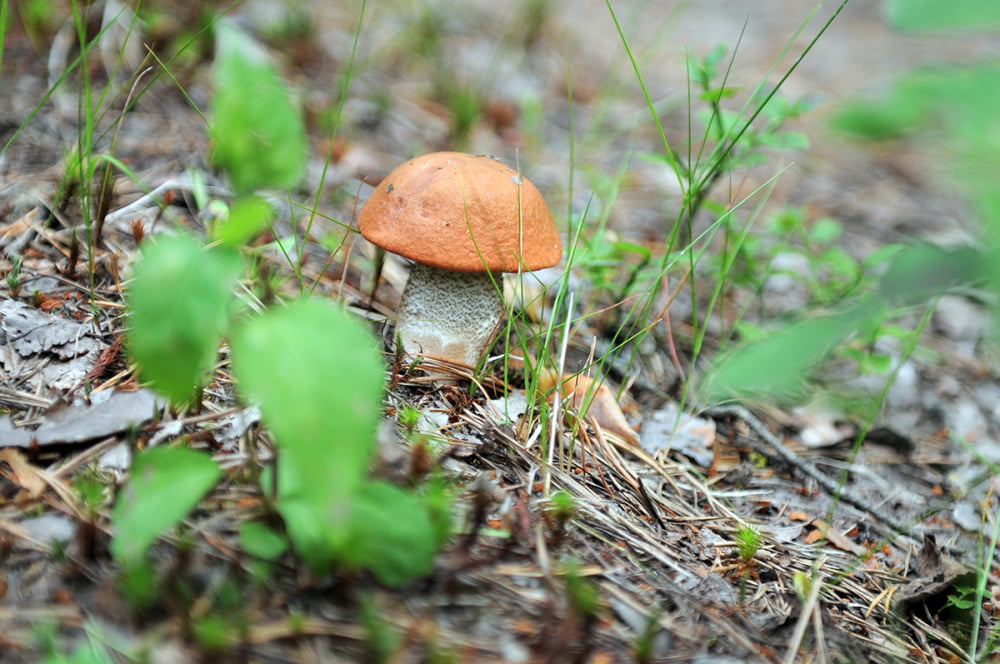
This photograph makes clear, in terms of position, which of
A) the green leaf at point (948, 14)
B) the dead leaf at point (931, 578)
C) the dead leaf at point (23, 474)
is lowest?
the dead leaf at point (931, 578)

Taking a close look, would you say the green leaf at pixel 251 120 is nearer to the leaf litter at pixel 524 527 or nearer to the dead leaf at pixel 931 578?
the leaf litter at pixel 524 527

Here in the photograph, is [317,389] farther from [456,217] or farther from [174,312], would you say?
[456,217]

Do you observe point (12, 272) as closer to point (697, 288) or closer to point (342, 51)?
point (697, 288)

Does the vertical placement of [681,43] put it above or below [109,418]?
above

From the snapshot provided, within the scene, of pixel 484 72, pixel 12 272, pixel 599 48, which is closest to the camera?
pixel 12 272

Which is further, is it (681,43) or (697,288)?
(681,43)

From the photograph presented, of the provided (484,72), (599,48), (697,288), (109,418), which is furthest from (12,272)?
(599,48)

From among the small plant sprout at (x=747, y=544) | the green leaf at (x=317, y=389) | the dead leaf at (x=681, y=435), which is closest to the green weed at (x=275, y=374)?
the green leaf at (x=317, y=389)
